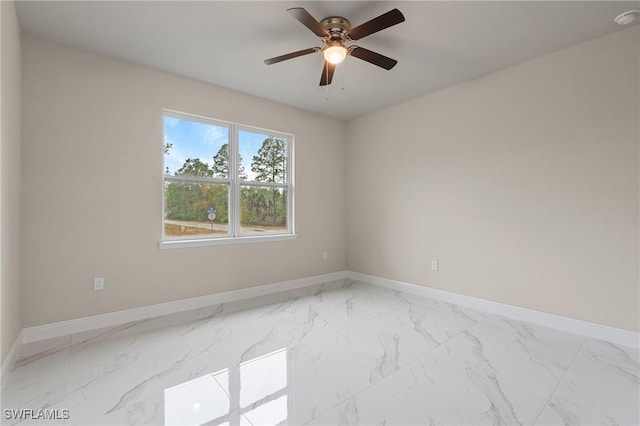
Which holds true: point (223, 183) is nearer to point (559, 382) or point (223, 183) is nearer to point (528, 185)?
point (528, 185)

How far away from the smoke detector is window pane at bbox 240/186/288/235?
361cm

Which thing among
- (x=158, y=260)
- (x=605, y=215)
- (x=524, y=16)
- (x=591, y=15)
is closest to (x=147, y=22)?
(x=158, y=260)

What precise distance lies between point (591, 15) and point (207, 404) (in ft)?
12.5

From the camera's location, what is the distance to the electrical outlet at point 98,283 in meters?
2.78

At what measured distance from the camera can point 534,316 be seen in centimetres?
294

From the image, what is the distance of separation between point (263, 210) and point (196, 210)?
886 millimetres

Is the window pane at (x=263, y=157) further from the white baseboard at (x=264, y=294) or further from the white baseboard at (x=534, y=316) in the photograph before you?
the white baseboard at (x=534, y=316)

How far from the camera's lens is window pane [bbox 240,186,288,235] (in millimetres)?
3879

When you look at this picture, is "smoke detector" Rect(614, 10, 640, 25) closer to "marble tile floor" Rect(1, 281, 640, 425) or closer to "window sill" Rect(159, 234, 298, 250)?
"marble tile floor" Rect(1, 281, 640, 425)

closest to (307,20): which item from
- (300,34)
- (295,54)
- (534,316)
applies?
(295,54)

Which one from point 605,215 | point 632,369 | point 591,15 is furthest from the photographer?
point 605,215

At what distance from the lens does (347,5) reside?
7.11 ft

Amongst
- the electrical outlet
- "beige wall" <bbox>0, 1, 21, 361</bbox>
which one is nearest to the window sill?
the electrical outlet

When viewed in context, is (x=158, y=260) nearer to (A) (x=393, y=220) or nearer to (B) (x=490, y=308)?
(A) (x=393, y=220)
